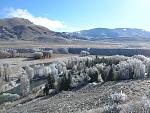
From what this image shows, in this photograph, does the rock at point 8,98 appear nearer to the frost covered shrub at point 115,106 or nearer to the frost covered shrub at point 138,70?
the frost covered shrub at point 138,70

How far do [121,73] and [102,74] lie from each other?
7414 mm

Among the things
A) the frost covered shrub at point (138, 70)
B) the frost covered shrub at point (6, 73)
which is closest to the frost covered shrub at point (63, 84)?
the frost covered shrub at point (138, 70)

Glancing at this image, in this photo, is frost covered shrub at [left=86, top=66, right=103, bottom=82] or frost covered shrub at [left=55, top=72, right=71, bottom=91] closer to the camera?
frost covered shrub at [left=55, top=72, right=71, bottom=91]

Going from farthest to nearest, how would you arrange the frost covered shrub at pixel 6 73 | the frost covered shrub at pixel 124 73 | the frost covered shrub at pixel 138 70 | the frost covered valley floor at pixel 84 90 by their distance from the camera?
the frost covered shrub at pixel 6 73 → the frost covered shrub at pixel 124 73 → the frost covered shrub at pixel 138 70 → the frost covered valley floor at pixel 84 90

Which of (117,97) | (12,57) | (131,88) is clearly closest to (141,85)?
(131,88)

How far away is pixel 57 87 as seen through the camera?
75438mm

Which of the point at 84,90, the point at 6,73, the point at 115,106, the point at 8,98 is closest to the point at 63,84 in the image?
the point at 84,90

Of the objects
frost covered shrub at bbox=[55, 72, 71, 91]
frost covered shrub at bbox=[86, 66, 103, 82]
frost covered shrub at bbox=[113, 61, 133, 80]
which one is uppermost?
frost covered shrub at bbox=[113, 61, 133, 80]

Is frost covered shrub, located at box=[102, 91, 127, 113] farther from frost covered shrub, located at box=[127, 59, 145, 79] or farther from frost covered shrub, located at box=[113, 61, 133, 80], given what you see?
frost covered shrub, located at box=[113, 61, 133, 80]

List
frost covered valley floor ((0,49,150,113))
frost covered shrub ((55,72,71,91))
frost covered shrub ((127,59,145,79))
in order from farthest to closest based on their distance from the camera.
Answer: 1. frost covered shrub ((55,72,71,91))
2. frost covered shrub ((127,59,145,79))
3. frost covered valley floor ((0,49,150,113))

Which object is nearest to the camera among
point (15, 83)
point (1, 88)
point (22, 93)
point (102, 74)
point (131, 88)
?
point (131, 88)

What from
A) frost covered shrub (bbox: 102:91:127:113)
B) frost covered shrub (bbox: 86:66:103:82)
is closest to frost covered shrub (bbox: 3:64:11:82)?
frost covered shrub (bbox: 86:66:103:82)

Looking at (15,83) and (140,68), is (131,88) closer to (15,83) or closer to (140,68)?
(140,68)

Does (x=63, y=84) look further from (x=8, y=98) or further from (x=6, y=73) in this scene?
(x=6, y=73)
